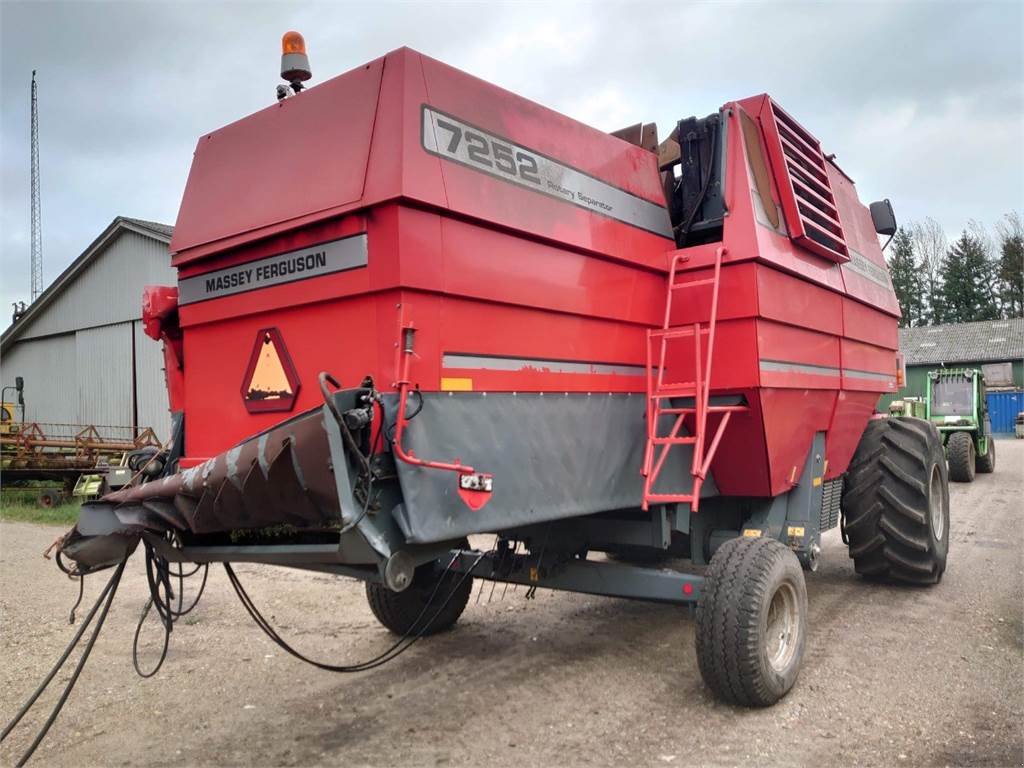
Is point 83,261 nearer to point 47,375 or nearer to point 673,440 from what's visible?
point 47,375

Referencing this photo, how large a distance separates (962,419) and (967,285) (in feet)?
134

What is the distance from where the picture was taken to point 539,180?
3797 mm

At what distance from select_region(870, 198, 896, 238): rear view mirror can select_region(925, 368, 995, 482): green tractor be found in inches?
378

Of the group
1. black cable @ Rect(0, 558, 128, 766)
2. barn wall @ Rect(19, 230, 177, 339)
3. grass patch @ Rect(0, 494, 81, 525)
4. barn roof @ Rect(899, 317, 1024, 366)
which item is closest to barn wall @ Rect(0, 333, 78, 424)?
barn wall @ Rect(19, 230, 177, 339)

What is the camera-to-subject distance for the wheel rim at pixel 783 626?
14.3ft

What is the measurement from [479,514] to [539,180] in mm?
1544

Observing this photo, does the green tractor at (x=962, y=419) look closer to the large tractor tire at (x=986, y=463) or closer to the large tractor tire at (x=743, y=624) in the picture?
the large tractor tire at (x=986, y=463)

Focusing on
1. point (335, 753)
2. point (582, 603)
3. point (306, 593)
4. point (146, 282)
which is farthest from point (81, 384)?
point (335, 753)

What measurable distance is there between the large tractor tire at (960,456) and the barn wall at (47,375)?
65.8 feet

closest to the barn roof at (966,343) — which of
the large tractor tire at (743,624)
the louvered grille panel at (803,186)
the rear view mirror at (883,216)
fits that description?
the rear view mirror at (883,216)

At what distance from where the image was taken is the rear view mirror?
6.95m

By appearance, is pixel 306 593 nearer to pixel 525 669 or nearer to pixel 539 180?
pixel 525 669

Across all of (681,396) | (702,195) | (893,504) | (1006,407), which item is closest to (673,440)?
(681,396)

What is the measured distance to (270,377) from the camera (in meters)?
3.66
